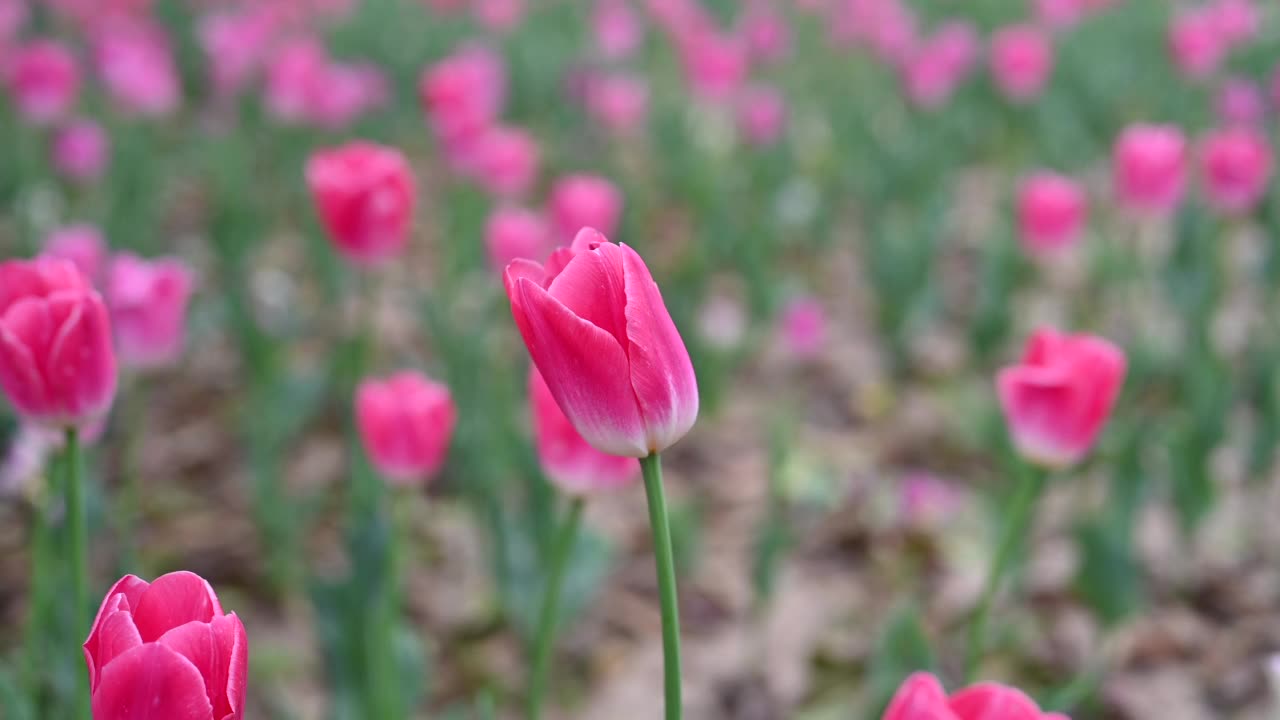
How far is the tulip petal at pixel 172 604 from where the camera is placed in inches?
22.1

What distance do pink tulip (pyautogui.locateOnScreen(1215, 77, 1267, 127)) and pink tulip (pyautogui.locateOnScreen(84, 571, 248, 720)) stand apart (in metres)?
3.44

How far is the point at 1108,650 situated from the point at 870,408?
82 cm

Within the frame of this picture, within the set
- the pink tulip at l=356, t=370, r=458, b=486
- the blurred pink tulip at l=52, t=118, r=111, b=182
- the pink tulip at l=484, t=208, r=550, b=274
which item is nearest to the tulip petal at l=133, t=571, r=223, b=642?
the pink tulip at l=356, t=370, r=458, b=486

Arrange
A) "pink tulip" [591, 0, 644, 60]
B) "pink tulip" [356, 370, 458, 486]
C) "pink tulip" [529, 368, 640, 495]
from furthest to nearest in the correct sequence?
1. "pink tulip" [591, 0, 644, 60]
2. "pink tulip" [356, 370, 458, 486]
3. "pink tulip" [529, 368, 640, 495]

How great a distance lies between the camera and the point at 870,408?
2.27 meters

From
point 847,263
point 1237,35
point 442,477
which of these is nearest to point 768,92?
point 847,263

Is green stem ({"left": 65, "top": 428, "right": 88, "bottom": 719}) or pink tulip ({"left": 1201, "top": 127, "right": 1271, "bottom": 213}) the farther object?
pink tulip ({"left": 1201, "top": 127, "right": 1271, "bottom": 213})

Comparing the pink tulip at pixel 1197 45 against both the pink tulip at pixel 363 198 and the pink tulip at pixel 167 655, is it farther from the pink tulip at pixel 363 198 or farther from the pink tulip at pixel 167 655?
the pink tulip at pixel 167 655

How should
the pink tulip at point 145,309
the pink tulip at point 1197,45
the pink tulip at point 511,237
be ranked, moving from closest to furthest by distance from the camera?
1. the pink tulip at point 145,309
2. the pink tulip at point 511,237
3. the pink tulip at point 1197,45

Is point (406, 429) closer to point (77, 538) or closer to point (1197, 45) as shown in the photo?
point (77, 538)

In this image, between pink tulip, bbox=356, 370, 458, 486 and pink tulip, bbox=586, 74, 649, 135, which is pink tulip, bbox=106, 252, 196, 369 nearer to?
pink tulip, bbox=356, 370, 458, 486

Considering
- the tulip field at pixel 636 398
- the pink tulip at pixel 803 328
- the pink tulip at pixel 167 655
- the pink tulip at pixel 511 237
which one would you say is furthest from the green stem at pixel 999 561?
the pink tulip at pixel 511 237

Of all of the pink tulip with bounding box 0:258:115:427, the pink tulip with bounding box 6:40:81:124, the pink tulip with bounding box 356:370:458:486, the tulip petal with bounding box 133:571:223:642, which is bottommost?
the pink tulip with bounding box 356:370:458:486

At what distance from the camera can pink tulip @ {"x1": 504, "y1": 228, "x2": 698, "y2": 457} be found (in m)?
0.57
